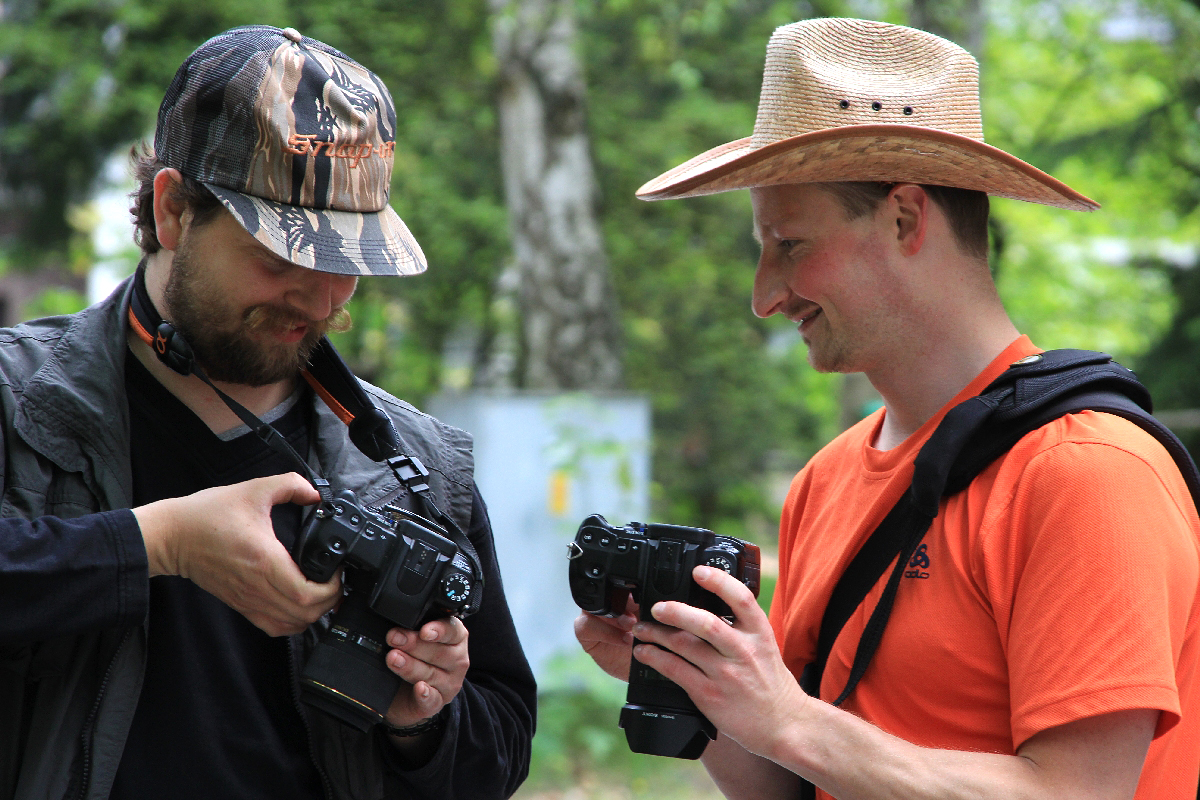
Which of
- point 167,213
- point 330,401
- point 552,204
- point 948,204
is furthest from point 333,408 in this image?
point 552,204

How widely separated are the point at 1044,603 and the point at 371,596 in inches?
40.5

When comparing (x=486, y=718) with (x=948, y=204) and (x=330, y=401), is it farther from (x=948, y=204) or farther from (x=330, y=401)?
(x=948, y=204)

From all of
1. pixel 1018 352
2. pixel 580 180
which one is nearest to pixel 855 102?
pixel 1018 352

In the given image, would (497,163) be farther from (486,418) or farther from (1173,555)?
(1173,555)

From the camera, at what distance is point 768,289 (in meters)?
2.07

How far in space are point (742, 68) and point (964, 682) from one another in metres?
8.89

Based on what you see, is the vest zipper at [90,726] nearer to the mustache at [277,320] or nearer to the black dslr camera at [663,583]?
the mustache at [277,320]

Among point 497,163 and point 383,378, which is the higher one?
point 497,163

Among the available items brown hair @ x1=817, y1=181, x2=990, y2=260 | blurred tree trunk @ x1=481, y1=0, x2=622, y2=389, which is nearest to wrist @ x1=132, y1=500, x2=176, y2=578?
brown hair @ x1=817, y1=181, x2=990, y2=260

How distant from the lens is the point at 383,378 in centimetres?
1020

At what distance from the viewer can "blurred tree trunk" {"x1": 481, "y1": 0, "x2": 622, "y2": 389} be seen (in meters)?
6.93

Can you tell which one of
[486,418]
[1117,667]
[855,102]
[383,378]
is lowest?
[383,378]

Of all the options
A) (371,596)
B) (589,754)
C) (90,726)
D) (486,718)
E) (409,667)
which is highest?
(371,596)

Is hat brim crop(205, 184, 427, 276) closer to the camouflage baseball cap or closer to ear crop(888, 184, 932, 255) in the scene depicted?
the camouflage baseball cap
